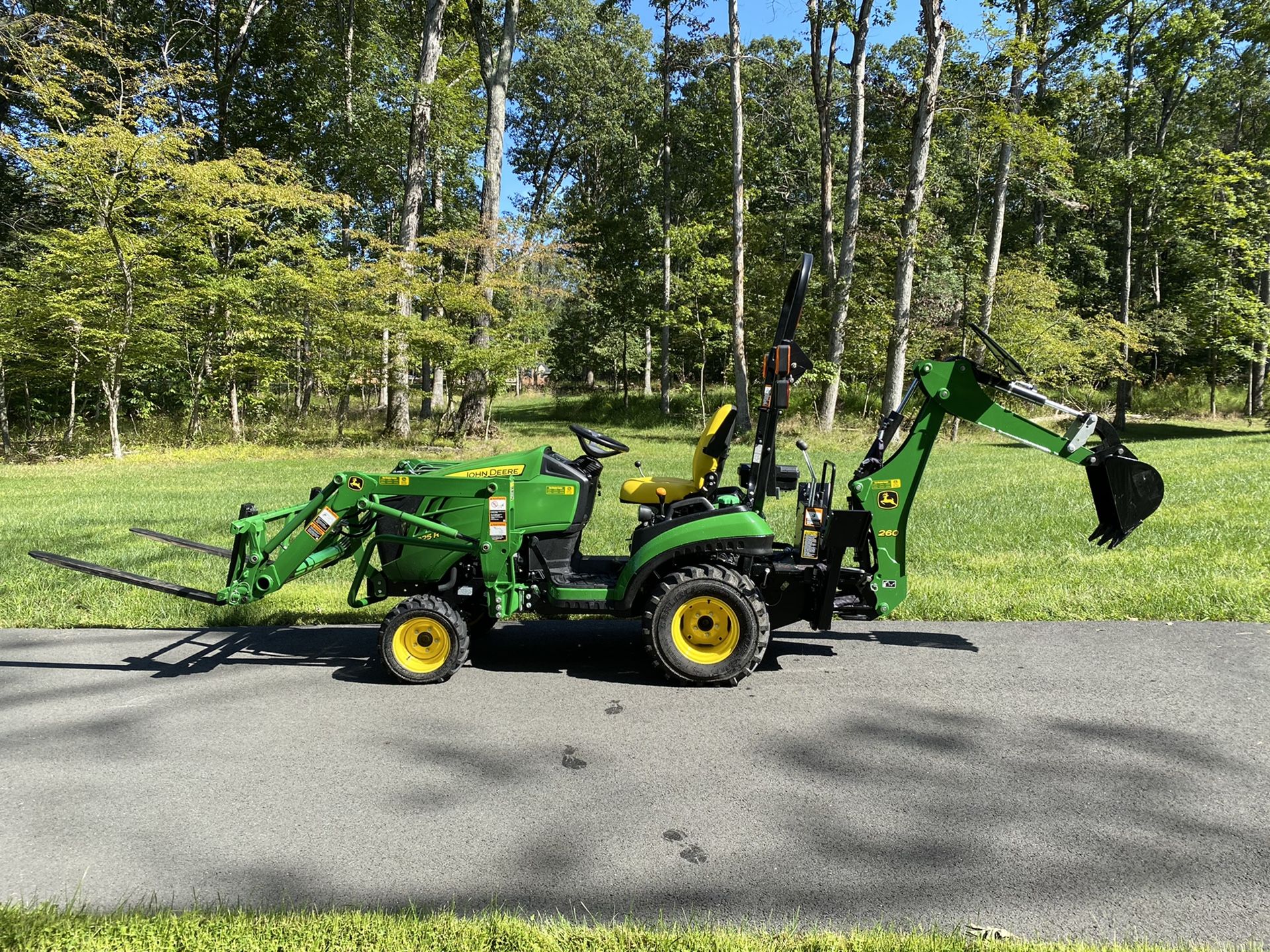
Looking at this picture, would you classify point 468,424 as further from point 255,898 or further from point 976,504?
point 255,898

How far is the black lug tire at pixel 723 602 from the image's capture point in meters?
4.49

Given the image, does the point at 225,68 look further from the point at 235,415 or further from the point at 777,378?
the point at 777,378

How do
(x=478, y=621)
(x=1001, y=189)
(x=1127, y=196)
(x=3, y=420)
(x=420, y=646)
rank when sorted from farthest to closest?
(x=1127, y=196) → (x=1001, y=189) → (x=3, y=420) → (x=478, y=621) → (x=420, y=646)

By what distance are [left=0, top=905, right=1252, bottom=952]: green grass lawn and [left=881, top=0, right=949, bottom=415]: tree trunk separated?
17733 millimetres

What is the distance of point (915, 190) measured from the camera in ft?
58.7

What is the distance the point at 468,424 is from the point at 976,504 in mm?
14499

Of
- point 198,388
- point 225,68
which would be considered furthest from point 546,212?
point 198,388

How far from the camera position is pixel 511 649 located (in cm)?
538

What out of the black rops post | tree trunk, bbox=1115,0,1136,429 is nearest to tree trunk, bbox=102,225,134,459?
the black rops post

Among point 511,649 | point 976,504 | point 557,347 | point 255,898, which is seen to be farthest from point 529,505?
point 557,347

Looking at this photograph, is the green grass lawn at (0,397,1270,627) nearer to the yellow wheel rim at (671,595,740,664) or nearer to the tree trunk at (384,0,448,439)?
the yellow wheel rim at (671,595,740,664)

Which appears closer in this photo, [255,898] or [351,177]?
[255,898]

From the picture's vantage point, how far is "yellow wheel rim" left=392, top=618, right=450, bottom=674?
471cm

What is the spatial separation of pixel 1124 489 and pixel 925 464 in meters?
1.30
